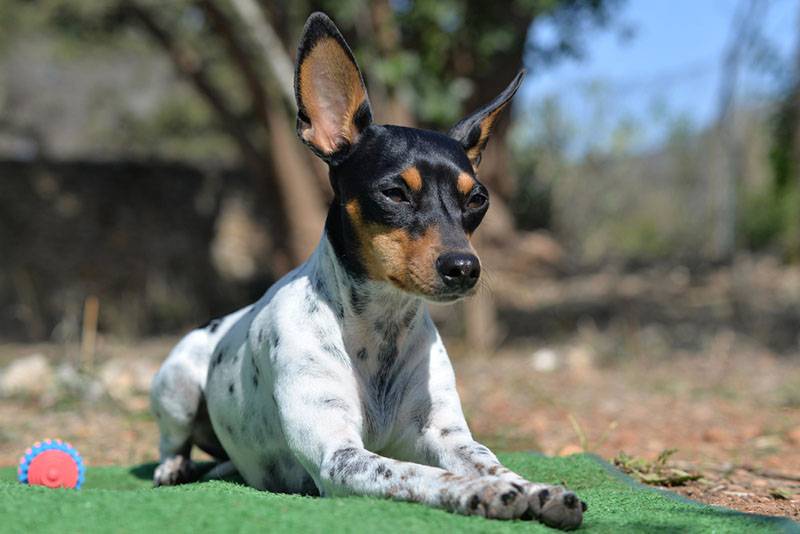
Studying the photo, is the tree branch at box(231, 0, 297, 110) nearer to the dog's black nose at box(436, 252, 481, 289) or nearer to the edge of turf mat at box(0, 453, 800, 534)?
the dog's black nose at box(436, 252, 481, 289)

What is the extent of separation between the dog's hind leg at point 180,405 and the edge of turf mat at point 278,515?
1199 millimetres

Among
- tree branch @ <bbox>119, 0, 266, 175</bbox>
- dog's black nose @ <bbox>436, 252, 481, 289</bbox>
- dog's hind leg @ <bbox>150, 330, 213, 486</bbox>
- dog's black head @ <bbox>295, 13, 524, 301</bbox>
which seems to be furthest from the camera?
tree branch @ <bbox>119, 0, 266, 175</bbox>

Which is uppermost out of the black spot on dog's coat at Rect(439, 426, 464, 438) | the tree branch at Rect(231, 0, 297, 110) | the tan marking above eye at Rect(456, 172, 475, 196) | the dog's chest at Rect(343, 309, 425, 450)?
the tree branch at Rect(231, 0, 297, 110)

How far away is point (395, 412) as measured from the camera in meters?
3.95

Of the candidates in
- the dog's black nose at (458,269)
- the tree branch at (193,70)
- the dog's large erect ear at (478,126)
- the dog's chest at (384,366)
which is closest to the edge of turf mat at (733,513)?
the dog's chest at (384,366)

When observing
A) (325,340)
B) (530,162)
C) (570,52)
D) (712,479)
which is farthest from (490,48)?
(530,162)

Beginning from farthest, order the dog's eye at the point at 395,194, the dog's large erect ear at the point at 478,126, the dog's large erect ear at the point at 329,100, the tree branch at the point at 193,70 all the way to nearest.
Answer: the tree branch at the point at 193,70 → the dog's large erect ear at the point at 478,126 → the dog's large erect ear at the point at 329,100 → the dog's eye at the point at 395,194

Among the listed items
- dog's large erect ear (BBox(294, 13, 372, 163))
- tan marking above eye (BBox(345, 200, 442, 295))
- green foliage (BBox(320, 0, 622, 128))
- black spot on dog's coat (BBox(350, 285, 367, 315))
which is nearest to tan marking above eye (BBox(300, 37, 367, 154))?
dog's large erect ear (BBox(294, 13, 372, 163))

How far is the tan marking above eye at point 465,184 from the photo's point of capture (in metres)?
3.84

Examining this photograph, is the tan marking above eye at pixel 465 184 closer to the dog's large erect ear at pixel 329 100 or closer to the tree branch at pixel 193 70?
the dog's large erect ear at pixel 329 100

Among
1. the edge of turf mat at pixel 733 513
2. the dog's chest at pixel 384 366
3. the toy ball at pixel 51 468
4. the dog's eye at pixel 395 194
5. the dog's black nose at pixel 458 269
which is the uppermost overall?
the dog's eye at pixel 395 194

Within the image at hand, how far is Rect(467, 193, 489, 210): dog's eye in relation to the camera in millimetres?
3885

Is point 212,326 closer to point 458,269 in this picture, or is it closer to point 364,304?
point 364,304

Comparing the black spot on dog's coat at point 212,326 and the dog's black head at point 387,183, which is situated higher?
the dog's black head at point 387,183
